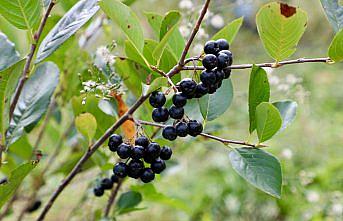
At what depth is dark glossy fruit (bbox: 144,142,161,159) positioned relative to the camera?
67 centimetres

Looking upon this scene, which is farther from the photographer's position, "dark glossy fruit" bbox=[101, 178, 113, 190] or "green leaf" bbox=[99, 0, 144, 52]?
"dark glossy fruit" bbox=[101, 178, 113, 190]

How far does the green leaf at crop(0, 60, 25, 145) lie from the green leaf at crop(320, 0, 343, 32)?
41 cm

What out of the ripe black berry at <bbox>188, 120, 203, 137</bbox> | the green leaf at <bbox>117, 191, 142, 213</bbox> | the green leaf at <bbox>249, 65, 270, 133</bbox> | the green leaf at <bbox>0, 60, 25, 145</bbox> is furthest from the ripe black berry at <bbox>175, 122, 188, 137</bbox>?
the green leaf at <bbox>117, 191, 142, 213</bbox>

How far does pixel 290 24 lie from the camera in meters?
0.65

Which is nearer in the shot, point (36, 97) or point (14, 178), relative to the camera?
point (14, 178)

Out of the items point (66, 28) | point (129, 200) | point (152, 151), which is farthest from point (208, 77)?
point (129, 200)

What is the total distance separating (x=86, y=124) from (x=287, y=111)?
31 centimetres

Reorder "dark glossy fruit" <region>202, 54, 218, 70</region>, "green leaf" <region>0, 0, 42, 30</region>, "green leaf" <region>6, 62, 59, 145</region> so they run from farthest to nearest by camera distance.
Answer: "green leaf" <region>6, 62, 59, 145</region>
"green leaf" <region>0, 0, 42, 30</region>
"dark glossy fruit" <region>202, 54, 218, 70</region>

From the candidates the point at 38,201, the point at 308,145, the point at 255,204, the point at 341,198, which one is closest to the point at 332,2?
the point at 38,201

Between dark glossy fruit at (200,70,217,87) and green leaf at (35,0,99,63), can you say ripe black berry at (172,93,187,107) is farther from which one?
green leaf at (35,0,99,63)

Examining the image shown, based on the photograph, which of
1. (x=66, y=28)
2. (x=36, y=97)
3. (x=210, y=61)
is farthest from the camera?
(x=36, y=97)

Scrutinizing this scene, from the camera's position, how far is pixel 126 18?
66 centimetres

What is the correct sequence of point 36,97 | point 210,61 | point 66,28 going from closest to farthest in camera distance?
point 210,61, point 66,28, point 36,97

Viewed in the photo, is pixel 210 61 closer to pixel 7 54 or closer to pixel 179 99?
pixel 179 99
